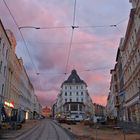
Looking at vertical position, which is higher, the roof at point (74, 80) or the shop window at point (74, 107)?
the roof at point (74, 80)

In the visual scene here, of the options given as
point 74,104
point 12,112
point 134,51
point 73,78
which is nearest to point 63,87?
point 73,78

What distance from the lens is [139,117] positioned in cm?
3438

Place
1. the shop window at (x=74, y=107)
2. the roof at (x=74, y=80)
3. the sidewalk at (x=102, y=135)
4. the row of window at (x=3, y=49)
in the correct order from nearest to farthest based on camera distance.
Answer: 1. the sidewalk at (x=102, y=135)
2. the row of window at (x=3, y=49)
3. the shop window at (x=74, y=107)
4. the roof at (x=74, y=80)

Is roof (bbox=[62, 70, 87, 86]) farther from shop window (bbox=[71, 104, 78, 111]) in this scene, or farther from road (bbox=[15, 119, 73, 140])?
road (bbox=[15, 119, 73, 140])

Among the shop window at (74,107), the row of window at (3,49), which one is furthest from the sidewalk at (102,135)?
the shop window at (74,107)

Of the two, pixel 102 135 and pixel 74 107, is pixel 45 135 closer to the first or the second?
pixel 102 135

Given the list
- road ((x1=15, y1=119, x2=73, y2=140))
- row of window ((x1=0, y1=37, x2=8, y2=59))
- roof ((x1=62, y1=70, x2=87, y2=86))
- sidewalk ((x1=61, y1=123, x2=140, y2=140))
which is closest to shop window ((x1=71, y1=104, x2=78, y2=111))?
roof ((x1=62, y1=70, x2=87, y2=86))

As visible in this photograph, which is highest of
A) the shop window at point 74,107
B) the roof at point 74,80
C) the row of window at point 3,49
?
the roof at point 74,80

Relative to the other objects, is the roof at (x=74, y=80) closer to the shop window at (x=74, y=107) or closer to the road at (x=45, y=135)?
the shop window at (x=74, y=107)

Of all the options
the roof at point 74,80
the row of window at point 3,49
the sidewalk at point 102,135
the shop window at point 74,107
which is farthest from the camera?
the roof at point 74,80

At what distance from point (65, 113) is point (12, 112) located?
3373 inches

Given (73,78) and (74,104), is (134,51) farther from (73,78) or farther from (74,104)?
(73,78)

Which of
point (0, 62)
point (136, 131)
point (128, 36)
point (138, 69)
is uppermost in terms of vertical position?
point (128, 36)

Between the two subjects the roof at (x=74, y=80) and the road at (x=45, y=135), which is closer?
the road at (x=45, y=135)
